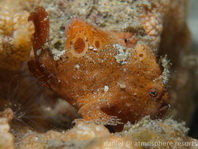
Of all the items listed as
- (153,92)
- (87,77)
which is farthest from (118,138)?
(87,77)

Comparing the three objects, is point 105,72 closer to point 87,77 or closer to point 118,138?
point 87,77

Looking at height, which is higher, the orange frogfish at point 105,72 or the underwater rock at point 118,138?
the orange frogfish at point 105,72

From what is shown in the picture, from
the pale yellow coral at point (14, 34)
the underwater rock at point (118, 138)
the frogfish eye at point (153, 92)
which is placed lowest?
the underwater rock at point (118, 138)

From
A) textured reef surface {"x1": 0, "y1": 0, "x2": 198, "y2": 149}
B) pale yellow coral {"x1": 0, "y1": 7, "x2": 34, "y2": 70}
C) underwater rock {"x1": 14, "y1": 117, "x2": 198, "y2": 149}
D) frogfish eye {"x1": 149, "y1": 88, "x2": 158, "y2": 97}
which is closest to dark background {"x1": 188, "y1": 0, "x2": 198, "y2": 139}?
textured reef surface {"x1": 0, "y1": 0, "x2": 198, "y2": 149}

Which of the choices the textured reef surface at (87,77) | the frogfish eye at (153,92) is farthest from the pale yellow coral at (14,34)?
the frogfish eye at (153,92)

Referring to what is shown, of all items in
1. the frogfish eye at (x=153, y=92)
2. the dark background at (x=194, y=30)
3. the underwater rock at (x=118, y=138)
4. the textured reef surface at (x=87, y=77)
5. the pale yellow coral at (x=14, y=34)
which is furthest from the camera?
the dark background at (x=194, y=30)

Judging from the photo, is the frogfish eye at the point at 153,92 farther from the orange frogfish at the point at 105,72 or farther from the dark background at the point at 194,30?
the dark background at the point at 194,30
